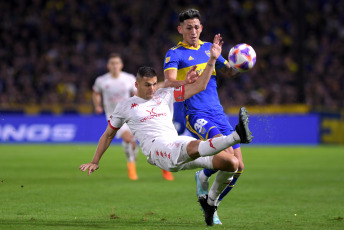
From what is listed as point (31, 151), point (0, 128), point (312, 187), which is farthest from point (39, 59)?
point (312, 187)

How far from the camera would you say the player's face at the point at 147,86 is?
6922mm

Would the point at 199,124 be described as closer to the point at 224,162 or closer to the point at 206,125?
the point at 206,125

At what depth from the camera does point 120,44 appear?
2728cm

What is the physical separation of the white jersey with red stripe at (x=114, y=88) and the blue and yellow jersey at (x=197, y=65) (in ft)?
19.1

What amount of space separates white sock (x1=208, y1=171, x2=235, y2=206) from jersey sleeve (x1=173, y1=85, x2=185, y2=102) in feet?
3.10

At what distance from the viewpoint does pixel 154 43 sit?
1087 inches

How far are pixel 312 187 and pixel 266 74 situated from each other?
1463 centimetres

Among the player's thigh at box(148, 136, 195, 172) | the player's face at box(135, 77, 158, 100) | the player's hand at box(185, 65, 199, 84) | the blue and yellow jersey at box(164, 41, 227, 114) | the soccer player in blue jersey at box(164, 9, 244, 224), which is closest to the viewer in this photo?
the player's thigh at box(148, 136, 195, 172)

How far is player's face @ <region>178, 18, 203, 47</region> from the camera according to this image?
7488mm

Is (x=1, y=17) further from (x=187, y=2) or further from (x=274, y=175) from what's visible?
(x=274, y=175)

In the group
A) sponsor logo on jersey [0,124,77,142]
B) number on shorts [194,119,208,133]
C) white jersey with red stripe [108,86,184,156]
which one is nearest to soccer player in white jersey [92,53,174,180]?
number on shorts [194,119,208,133]

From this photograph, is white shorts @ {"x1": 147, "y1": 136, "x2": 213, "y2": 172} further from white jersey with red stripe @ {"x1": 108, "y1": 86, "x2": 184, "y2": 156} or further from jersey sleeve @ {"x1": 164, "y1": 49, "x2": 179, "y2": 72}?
jersey sleeve @ {"x1": 164, "y1": 49, "x2": 179, "y2": 72}

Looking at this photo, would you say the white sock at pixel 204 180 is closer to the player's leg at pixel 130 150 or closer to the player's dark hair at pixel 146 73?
the player's dark hair at pixel 146 73

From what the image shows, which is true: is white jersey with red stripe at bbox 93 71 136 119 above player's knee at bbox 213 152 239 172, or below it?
above
